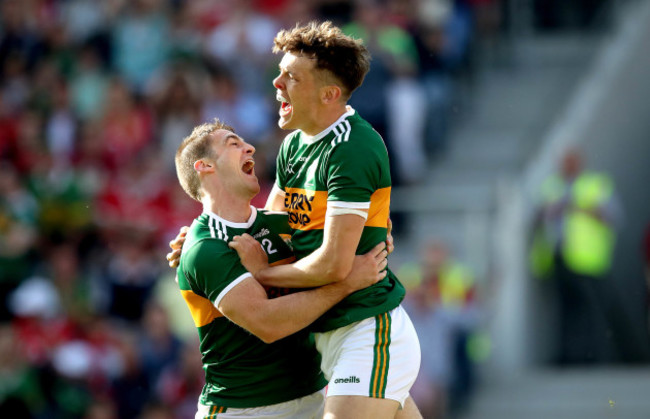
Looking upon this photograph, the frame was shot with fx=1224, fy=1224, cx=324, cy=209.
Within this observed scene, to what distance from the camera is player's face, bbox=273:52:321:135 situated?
531 cm

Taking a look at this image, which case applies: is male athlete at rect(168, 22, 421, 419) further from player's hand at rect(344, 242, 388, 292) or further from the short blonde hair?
the short blonde hair

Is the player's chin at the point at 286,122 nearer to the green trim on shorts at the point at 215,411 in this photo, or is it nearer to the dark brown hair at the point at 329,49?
the dark brown hair at the point at 329,49

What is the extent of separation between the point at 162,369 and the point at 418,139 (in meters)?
3.79

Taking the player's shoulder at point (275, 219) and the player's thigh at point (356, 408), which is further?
the player's shoulder at point (275, 219)

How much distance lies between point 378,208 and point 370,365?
0.68 meters

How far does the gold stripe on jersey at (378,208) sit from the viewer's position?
5277 millimetres

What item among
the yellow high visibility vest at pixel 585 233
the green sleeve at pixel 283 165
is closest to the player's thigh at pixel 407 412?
the green sleeve at pixel 283 165

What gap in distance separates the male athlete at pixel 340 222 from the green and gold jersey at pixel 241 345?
0.37ft

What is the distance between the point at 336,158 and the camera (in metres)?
5.18

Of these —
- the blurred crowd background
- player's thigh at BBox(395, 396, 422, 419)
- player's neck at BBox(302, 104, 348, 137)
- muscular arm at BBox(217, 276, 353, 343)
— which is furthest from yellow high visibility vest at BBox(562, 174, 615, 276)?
muscular arm at BBox(217, 276, 353, 343)

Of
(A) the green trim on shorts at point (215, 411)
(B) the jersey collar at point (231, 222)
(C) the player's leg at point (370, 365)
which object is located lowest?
(A) the green trim on shorts at point (215, 411)

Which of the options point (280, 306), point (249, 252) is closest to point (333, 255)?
point (280, 306)

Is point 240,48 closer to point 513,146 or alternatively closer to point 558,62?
point 513,146

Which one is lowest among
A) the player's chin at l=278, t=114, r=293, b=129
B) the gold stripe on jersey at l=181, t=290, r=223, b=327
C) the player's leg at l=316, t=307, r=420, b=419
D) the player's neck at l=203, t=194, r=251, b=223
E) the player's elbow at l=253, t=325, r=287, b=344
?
the player's leg at l=316, t=307, r=420, b=419
